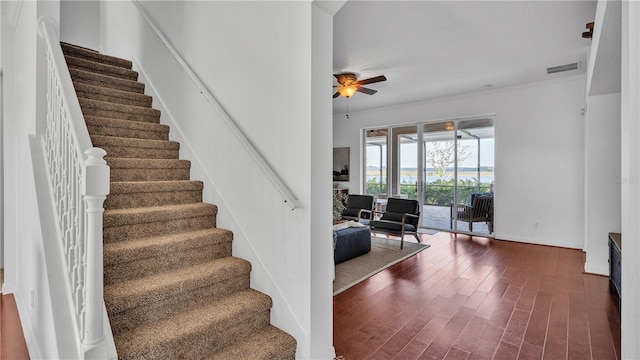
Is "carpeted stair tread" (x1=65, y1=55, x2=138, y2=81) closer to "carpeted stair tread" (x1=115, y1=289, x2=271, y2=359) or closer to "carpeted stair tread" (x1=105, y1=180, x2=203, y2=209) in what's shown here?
"carpeted stair tread" (x1=105, y1=180, x2=203, y2=209)

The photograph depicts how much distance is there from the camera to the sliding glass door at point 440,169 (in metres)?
6.38

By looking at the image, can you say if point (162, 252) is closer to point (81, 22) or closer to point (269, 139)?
point (269, 139)

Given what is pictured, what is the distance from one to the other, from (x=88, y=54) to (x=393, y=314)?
437cm

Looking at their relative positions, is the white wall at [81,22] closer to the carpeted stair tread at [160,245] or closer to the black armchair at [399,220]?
the carpeted stair tread at [160,245]

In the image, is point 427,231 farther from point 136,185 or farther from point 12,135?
point 12,135

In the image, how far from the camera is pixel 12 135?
359cm

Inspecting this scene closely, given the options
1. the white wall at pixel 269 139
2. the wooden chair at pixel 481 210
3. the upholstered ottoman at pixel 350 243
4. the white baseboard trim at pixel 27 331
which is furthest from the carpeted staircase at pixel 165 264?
the wooden chair at pixel 481 210

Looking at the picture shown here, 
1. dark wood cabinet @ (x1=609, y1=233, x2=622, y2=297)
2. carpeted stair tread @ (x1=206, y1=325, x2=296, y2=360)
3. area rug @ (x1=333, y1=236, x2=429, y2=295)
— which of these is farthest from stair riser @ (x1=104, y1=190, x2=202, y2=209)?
dark wood cabinet @ (x1=609, y1=233, x2=622, y2=297)

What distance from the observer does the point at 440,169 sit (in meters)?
6.94

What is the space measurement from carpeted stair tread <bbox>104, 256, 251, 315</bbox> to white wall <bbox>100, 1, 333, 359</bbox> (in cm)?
19

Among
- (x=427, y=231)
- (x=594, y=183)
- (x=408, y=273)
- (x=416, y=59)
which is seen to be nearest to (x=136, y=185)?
(x=408, y=273)

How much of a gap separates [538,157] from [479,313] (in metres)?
4.04

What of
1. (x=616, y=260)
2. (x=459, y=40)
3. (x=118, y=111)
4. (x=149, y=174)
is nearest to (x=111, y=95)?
(x=118, y=111)

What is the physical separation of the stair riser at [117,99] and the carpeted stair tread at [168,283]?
7.28ft
